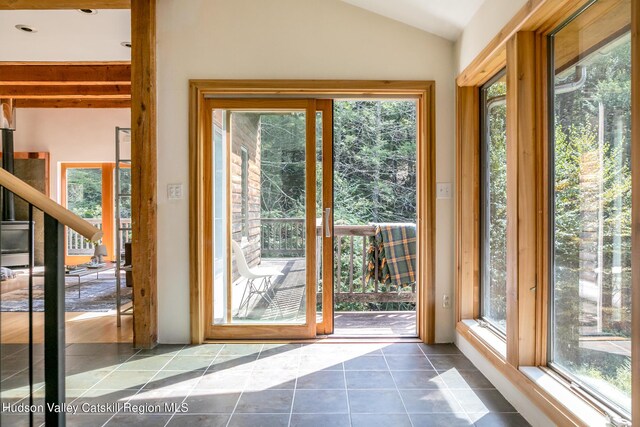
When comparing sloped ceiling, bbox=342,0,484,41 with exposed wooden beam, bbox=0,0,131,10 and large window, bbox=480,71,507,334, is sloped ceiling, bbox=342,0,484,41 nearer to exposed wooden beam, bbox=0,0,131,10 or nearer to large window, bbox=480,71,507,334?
large window, bbox=480,71,507,334

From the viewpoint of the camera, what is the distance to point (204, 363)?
2.80 metres

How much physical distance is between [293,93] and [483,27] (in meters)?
1.42

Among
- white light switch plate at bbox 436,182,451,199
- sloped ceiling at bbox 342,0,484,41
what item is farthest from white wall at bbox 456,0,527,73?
white light switch plate at bbox 436,182,451,199

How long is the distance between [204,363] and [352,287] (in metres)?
2.18

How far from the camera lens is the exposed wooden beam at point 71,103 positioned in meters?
7.45

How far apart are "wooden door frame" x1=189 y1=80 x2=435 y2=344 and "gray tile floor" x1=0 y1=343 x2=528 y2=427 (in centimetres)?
33

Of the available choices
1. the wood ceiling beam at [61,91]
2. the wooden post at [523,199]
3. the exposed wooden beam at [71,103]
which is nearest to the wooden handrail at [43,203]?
the wooden post at [523,199]

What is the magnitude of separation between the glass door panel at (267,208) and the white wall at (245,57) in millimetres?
248

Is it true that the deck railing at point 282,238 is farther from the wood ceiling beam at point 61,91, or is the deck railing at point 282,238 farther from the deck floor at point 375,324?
the wood ceiling beam at point 61,91

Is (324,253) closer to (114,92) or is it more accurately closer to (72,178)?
(114,92)

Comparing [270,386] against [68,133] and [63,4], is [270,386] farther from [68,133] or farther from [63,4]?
[68,133]

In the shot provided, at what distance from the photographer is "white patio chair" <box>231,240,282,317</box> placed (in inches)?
132

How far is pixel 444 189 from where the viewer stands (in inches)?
126

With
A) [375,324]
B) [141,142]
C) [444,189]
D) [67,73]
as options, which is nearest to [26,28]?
[67,73]
